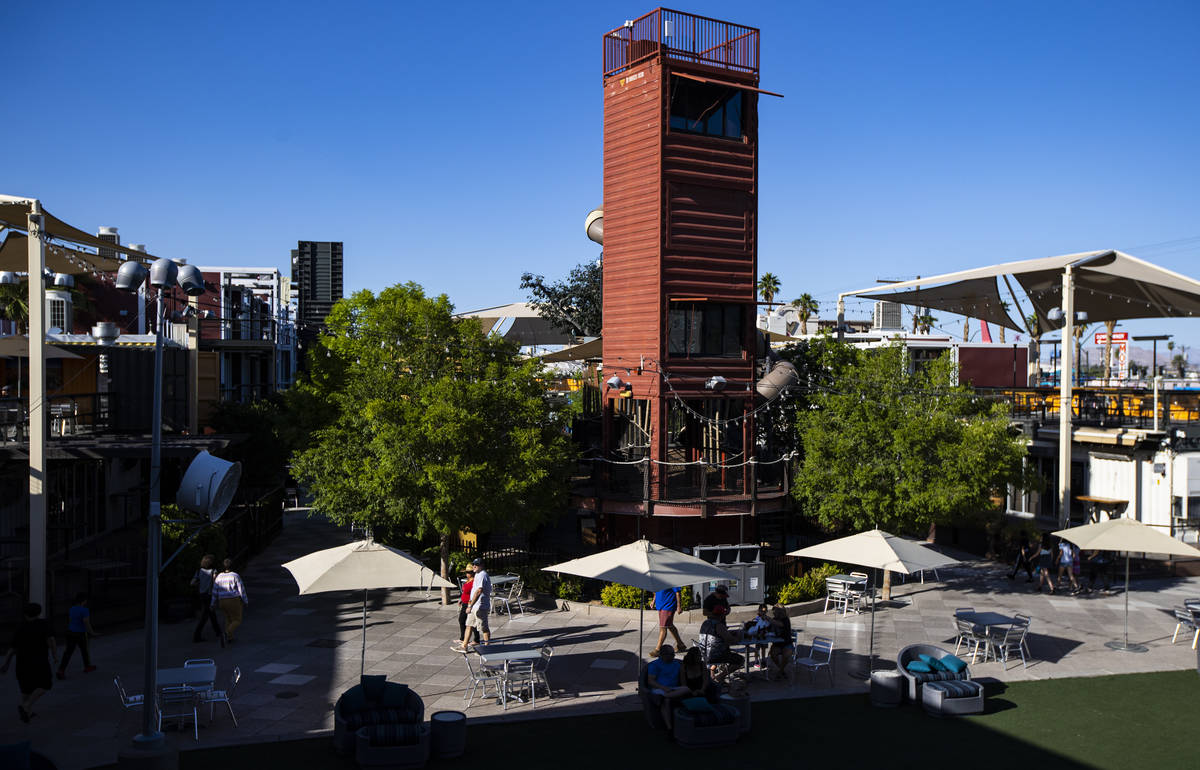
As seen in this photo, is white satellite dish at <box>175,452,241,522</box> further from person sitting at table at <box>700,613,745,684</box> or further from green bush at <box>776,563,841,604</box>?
green bush at <box>776,563,841,604</box>

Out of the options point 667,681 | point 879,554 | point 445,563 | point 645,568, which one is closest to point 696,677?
point 667,681

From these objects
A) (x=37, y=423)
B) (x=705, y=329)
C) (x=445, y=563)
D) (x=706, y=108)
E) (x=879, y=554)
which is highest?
(x=706, y=108)

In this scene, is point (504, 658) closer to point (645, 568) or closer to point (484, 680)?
point (484, 680)

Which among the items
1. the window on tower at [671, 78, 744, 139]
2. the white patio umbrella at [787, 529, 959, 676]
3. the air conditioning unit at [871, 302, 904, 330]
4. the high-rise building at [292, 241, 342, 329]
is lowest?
the white patio umbrella at [787, 529, 959, 676]

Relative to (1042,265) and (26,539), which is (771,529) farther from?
(26,539)

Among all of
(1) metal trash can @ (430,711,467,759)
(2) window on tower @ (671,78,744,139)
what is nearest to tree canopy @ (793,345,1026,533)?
(2) window on tower @ (671,78,744,139)

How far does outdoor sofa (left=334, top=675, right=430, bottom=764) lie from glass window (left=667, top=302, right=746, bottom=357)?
46.9ft

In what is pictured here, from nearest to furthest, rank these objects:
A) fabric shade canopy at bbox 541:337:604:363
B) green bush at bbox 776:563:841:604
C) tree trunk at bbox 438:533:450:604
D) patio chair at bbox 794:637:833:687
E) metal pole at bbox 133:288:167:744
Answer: metal pole at bbox 133:288:167:744 < patio chair at bbox 794:637:833:687 < green bush at bbox 776:563:841:604 < tree trunk at bbox 438:533:450:604 < fabric shade canopy at bbox 541:337:604:363

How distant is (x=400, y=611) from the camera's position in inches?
851

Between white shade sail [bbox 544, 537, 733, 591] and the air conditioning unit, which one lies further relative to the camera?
the air conditioning unit

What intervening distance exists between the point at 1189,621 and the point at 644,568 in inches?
470

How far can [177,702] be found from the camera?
13523 millimetres

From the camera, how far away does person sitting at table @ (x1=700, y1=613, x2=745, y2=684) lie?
1558cm

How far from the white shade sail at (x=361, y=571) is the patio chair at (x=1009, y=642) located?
32.8 feet
